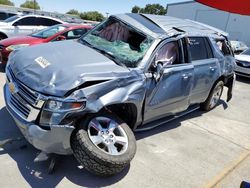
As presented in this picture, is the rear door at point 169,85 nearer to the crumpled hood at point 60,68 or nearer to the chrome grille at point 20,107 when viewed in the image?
the crumpled hood at point 60,68

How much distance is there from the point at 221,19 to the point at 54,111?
3103cm

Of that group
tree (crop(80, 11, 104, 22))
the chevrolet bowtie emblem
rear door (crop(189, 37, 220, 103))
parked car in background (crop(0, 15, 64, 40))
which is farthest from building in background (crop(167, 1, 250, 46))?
tree (crop(80, 11, 104, 22))

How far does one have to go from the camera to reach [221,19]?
2997 cm

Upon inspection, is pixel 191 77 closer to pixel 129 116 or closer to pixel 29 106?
pixel 129 116

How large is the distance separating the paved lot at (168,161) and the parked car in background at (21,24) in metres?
5.70

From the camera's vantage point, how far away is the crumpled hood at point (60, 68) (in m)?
2.85

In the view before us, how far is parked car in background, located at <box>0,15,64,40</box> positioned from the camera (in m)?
9.71

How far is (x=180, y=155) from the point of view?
154 inches

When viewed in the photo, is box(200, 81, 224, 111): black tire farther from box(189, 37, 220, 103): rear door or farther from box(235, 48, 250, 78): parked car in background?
box(235, 48, 250, 78): parked car in background

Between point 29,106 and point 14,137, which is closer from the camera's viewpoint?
point 29,106

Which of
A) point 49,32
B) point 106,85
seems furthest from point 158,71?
point 49,32

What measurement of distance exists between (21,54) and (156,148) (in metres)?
2.42

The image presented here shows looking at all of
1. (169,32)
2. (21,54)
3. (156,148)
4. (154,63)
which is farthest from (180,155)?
(21,54)

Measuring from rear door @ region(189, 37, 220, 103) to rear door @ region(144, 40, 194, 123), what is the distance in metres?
0.29
